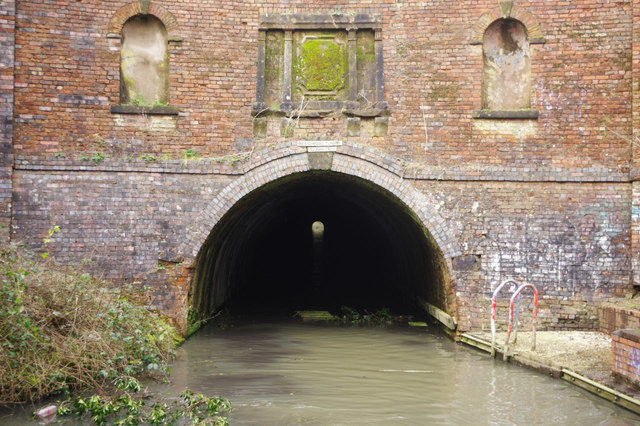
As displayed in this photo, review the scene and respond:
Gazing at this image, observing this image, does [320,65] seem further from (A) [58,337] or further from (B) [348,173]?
(A) [58,337]

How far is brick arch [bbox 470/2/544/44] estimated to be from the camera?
11.4 metres

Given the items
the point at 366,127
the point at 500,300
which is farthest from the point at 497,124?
the point at 500,300

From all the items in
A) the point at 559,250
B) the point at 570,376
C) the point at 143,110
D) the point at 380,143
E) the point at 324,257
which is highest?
the point at 143,110

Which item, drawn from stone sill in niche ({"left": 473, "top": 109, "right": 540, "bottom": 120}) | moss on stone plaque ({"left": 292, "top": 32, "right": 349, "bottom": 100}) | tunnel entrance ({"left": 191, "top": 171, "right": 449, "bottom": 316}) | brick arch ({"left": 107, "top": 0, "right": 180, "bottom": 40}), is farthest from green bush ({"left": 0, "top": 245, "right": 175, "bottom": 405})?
stone sill in niche ({"left": 473, "top": 109, "right": 540, "bottom": 120})

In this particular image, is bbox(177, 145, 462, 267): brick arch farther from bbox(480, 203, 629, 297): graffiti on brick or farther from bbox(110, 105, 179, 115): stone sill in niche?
bbox(110, 105, 179, 115): stone sill in niche

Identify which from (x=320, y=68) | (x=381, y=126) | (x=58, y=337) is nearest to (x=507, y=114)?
(x=381, y=126)

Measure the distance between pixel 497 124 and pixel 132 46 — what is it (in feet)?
21.9

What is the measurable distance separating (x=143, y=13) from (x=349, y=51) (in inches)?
146

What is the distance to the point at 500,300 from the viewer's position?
11125 mm

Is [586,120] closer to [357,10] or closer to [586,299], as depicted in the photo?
[586,299]

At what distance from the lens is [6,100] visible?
10758 mm

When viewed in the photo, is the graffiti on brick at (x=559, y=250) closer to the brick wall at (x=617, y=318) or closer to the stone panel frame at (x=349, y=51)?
the brick wall at (x=617, y=318)

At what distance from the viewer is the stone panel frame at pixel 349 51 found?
11.4 metres

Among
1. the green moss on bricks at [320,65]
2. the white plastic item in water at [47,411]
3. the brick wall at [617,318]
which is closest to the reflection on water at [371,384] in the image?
the white plastic item in water at [47,411]
